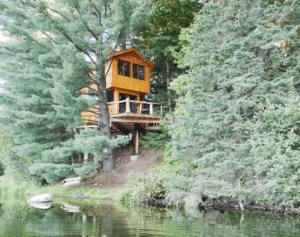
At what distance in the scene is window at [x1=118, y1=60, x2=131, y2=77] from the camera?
1797 centimetres

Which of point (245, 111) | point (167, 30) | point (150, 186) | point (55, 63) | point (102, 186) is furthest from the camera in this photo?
point (167, 30)

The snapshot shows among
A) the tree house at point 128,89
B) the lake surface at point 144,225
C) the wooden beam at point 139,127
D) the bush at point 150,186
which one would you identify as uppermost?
the tree house at point 128,89

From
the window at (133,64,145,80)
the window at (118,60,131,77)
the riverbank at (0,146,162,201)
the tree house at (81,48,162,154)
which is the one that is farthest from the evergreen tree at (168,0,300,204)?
the window at (133,64,145,80)

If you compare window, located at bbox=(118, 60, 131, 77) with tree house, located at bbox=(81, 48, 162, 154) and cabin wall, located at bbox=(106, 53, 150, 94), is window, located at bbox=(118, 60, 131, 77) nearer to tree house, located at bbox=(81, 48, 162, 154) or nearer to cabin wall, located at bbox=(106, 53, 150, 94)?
tree house, located at bbox=(81, 48, 162, 154)

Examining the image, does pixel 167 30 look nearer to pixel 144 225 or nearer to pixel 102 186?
pixel 102 186

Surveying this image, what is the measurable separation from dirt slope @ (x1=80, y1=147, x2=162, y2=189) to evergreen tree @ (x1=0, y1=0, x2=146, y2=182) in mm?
795

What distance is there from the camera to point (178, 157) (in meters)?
9.64

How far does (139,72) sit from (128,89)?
1846 mm

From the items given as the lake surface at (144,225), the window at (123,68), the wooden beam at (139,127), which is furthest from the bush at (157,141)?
the lake surface at (144,225)

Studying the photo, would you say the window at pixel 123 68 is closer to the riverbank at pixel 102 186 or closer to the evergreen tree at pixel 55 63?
the evergreen tree at pixel 55 63

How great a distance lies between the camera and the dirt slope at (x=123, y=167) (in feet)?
45.4

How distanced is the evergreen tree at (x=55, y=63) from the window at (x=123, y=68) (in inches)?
96.2

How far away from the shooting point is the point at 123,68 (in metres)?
18.2

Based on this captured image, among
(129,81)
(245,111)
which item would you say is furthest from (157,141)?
(245,111)
